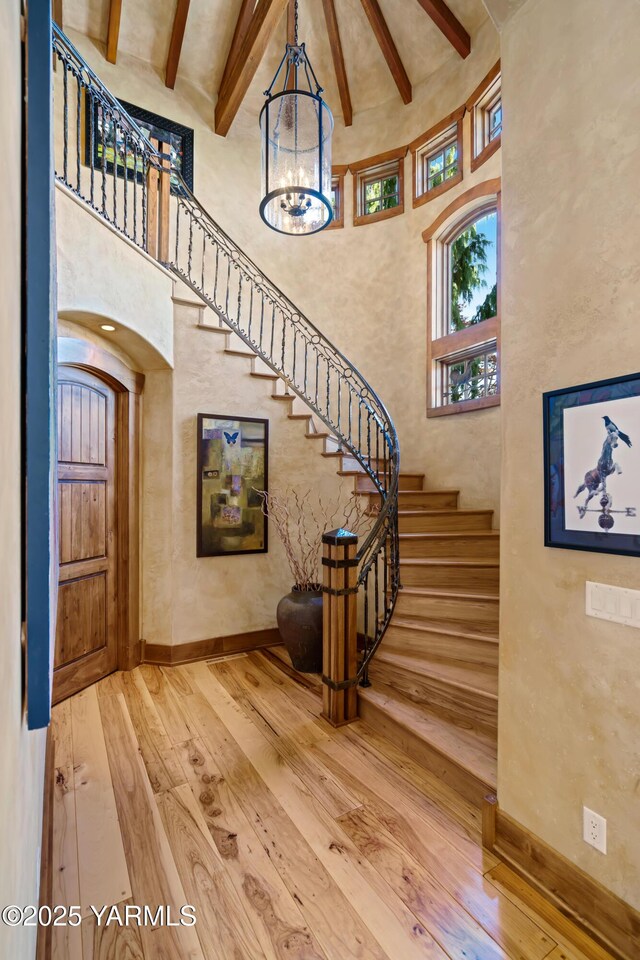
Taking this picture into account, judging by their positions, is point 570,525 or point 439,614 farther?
point 439,614

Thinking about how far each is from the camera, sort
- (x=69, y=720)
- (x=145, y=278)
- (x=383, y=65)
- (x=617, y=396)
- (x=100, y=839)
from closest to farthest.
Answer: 1. (x=617, y=396)
2. (x=100, y=839)
3. (x=69, y=720)
4. (x=145, y=278)
5. (x=383, y=65)

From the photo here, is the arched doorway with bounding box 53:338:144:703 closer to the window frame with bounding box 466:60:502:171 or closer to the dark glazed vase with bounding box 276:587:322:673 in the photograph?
the dark glazed vase with bounding box 276:587:322:673

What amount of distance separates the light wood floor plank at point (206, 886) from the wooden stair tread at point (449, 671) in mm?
1385

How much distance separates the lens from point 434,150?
17.6 feet

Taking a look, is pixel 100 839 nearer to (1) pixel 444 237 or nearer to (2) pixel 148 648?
(2) pixel 148 648

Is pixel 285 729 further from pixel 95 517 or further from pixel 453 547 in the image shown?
pixel 95 517

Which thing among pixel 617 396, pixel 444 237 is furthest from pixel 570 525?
pixel 444 237

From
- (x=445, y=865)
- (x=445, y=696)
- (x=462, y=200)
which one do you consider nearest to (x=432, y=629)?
(x=445, y=696)

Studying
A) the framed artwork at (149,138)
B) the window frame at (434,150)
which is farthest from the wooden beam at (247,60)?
the window frame at (434,150)

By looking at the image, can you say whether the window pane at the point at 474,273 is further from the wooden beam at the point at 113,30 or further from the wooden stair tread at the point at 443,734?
the wooden beam at the point at 113,30

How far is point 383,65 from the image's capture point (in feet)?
18.3

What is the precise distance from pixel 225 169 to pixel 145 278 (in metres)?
3.14

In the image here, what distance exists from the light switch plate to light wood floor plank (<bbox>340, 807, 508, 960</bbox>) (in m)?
1.17

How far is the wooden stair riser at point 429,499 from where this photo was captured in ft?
14.9
